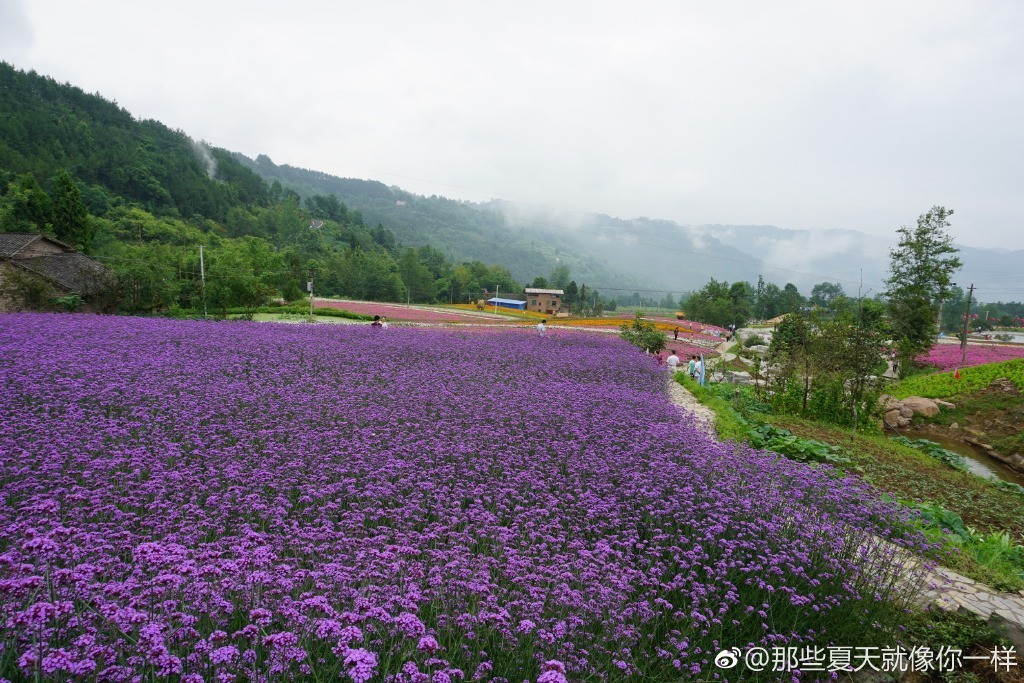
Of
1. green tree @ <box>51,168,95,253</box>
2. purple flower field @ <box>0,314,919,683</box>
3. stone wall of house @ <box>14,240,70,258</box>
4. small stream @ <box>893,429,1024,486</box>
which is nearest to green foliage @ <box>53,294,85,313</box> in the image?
stone wall of house @ <box>14,240,70,258</box>

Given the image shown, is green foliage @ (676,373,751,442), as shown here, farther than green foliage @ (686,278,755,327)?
No

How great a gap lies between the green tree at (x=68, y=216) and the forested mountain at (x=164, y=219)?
0.07 m

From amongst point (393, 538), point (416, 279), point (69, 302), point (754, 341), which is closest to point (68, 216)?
point (69, 302)

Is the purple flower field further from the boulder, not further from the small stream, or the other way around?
the boulder

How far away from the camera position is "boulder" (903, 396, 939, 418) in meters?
18.0

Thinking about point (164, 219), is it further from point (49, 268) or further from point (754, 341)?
point (754, 341)

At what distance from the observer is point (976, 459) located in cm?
1455

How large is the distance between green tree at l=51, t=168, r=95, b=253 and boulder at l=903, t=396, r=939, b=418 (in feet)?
151

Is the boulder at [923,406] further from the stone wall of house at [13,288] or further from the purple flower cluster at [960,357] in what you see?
the stone wall of house at [13,288]

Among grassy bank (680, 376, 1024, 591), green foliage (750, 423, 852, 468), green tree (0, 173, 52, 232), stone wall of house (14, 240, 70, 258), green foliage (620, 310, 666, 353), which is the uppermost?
green tree (0, 173, 52, 232)

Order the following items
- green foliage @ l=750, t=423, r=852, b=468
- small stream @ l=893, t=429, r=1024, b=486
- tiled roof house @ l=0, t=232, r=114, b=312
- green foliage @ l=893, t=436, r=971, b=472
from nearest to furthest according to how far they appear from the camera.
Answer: green foliage @ l=750, t=423, r=852, b=468, green foliage @ l=893, t=436, r=971, b=472, small stream @ l=893, t=429, r=1024, b=486, tiled roof house @ l=0, t=232, r=114, b=312

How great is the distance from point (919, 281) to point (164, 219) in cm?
7707

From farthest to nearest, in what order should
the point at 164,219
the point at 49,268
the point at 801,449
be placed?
the point at 164,219, the point at 49,268, the point at 801,449

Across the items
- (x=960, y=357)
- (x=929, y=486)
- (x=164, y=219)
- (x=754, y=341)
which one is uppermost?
(x=164, y=219)
